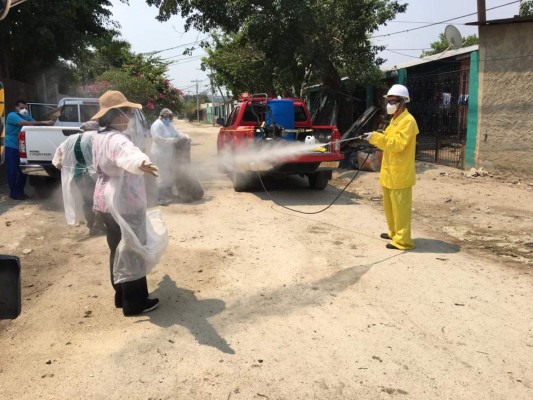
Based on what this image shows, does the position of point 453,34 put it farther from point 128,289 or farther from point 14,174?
point 128,289

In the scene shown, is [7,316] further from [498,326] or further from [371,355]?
[498,326]

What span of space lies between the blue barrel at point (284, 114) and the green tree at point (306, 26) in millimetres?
3137

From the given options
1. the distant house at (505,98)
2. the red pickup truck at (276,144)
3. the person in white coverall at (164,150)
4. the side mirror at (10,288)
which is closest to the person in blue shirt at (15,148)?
the person in white coverall at (164,150)

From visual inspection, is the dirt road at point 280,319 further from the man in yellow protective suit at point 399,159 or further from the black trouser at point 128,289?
the man in yellow protective suit at point 399,159

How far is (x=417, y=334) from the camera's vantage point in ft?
11.4

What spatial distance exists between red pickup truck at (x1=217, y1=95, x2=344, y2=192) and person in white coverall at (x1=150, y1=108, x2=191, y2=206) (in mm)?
1189

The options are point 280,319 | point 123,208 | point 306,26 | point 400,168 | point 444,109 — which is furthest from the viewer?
point 444,109

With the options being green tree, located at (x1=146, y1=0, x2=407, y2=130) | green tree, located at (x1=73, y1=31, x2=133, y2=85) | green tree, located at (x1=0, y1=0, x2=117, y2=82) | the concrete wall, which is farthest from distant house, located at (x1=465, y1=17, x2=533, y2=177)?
green tree, located at (x1=73, y1=31, x2=133, y2=85)

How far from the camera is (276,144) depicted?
855 centimetres

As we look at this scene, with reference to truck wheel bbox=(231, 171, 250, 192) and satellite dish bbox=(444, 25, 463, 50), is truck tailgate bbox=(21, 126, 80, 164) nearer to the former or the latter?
truck wheel bbox=(231, 171, 250, 192)

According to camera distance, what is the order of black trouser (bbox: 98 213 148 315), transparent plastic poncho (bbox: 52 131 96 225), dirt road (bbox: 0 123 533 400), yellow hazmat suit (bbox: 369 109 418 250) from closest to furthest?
dirt road (bbox: 0 123 533 400) → black trouser (bbox: 98 213 148 315) → transparent plastic poncho (bbox: 52 131 96 225) → yellow hazmat suit (bbox: 369 109 418 250)

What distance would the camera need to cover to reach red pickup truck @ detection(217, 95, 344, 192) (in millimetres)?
8211

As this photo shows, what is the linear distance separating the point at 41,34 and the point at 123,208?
10.4 metres

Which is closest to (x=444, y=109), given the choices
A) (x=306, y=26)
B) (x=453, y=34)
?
(x=453, y=34)
